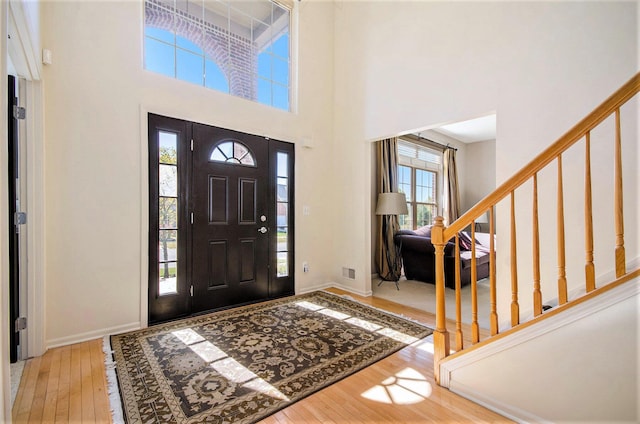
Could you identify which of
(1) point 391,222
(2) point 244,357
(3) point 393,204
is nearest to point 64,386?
(2) point 244,357

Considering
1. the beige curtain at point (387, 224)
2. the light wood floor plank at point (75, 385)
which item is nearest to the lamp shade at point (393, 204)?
the beige curtain at point (387, 224)

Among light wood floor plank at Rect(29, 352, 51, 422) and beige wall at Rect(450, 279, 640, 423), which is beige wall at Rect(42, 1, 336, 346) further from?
beige wall at Rect(450, 279, 640, 423)

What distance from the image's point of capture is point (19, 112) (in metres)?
2.19

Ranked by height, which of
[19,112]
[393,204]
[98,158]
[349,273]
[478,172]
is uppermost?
[478,172]

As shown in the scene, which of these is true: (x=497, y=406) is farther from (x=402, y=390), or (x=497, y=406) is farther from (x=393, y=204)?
(x=393, y=204)

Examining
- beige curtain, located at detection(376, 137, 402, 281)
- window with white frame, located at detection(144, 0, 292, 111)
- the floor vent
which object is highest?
window with white frame, located at detection(144, 0, 292, 111)

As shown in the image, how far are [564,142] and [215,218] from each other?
9.77ft

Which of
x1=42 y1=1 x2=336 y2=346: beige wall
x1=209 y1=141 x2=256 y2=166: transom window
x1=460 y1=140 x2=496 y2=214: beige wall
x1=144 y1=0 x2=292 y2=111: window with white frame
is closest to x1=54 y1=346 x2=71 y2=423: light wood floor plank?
x1=42 y1=1 x2=336 y2=346: beige wall

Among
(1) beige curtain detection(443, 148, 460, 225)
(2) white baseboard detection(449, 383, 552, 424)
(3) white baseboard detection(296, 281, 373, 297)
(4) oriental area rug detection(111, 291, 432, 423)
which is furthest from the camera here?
(1) beige curtain detection(443, 148, 460, 225)

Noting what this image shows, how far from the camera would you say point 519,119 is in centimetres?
260

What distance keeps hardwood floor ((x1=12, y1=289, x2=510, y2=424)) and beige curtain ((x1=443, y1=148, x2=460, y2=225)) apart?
Result: 4933 millimetres

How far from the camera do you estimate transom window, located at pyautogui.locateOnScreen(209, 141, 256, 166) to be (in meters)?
3.26

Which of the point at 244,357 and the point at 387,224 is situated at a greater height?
the point at 387,224

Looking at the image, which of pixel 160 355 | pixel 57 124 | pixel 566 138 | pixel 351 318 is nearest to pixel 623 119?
pixel 566 138
